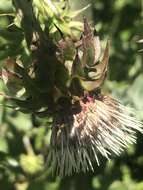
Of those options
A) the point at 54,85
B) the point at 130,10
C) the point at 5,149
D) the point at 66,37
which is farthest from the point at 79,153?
the point at 130,10

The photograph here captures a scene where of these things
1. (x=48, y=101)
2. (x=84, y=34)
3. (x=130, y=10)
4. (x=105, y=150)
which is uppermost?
(x=130, y=10)

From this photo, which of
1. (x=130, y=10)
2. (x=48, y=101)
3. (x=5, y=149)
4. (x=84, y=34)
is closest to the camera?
(x=84, y=34)

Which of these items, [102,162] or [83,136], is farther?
[102,162]

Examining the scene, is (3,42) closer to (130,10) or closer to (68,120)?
(68,120)

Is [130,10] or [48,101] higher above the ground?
[130,10]

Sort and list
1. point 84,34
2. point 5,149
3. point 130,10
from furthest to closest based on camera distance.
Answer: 1. point 130,10
2. point 5,149
3. point 84,34

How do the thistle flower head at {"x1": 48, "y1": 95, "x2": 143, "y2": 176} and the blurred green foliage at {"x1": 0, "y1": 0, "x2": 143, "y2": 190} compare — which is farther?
the blurred green foliage at {"x1": 0, "y1": 0, "x2": 143, "y2": 190}

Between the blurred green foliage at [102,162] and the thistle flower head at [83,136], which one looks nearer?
the thistle flower head at [83,136]

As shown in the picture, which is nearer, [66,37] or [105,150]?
[66,37]
